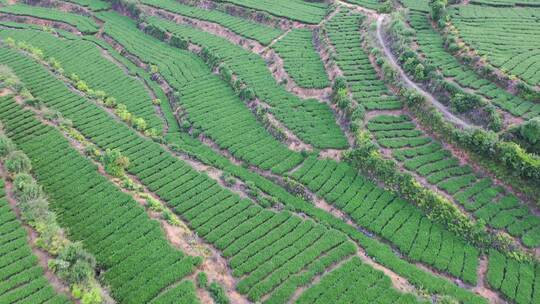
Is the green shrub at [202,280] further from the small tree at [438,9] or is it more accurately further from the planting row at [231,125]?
the small tree at [438,9]

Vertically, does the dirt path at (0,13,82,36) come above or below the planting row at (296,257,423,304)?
above

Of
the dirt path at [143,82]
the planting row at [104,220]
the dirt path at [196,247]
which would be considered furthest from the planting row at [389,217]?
the dirt path at [143,82]

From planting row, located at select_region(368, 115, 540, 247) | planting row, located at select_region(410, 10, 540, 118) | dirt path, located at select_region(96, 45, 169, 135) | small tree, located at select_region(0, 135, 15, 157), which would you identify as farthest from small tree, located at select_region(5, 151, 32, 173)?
planting row, located at select_region(410, 10, 540, 118)

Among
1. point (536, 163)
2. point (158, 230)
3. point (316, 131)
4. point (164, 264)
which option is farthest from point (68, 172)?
point (536, 163)

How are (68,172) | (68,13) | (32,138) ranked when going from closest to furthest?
(68,172) < (32,138) < (68,13)

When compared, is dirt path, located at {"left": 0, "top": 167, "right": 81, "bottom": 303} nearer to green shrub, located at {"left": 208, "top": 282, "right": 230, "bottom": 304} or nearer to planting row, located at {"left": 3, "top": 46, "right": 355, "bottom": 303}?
planting row, located at {"left": 3, "top": 46, "right": 355, "bottom": 303}

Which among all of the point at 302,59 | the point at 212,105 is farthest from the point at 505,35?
the point at 212,105

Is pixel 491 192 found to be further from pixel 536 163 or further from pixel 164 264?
pixel 164 264
